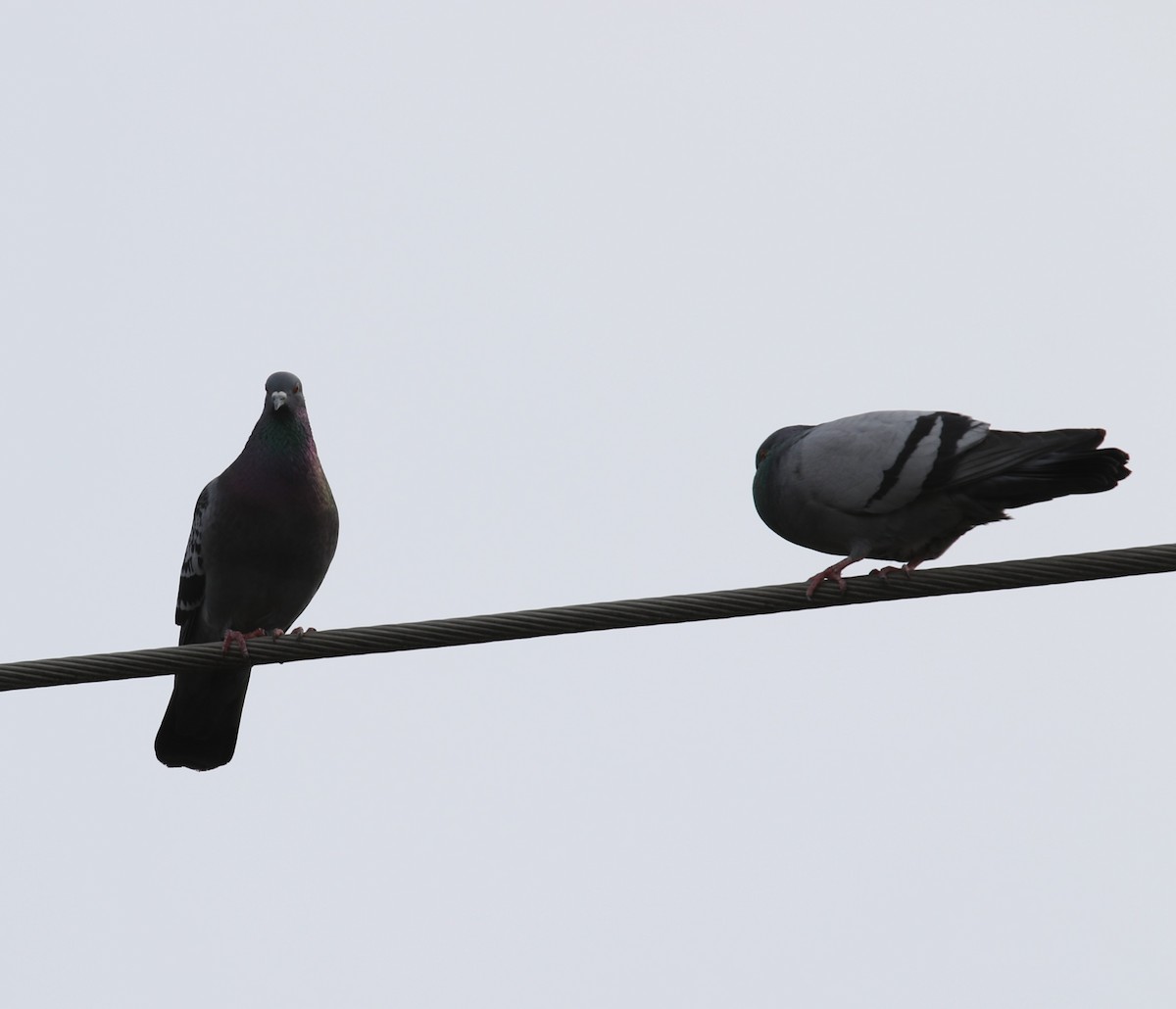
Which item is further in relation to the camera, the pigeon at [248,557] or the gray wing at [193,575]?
the gray wing at [193,575]

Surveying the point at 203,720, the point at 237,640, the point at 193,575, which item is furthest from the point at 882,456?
the point at 203,720

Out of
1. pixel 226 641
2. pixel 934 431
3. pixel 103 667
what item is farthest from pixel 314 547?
pixel 934 431

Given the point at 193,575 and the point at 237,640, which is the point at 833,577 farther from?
the point at 193,575

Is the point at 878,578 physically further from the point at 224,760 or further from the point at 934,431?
the point at 224,760

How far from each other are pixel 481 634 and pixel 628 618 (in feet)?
1.44

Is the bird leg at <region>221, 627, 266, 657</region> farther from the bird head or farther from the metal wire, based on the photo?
the bird head

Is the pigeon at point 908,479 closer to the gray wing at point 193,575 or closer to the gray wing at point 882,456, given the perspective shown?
the gray wing at point 882,456

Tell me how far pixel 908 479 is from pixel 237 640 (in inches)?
101

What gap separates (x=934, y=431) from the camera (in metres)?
6.47

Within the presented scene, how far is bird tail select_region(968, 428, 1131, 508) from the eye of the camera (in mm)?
5969

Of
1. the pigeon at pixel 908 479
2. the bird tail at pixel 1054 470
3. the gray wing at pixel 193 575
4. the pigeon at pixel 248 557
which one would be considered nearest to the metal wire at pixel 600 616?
the pigeon at pixel 908 479

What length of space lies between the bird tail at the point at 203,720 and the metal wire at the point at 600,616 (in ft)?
7.02

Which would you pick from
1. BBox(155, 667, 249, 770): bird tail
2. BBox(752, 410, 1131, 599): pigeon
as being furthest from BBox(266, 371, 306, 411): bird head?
BBox(752, 410, 1131, 599): pigeon

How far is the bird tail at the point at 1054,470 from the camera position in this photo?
5.97m
